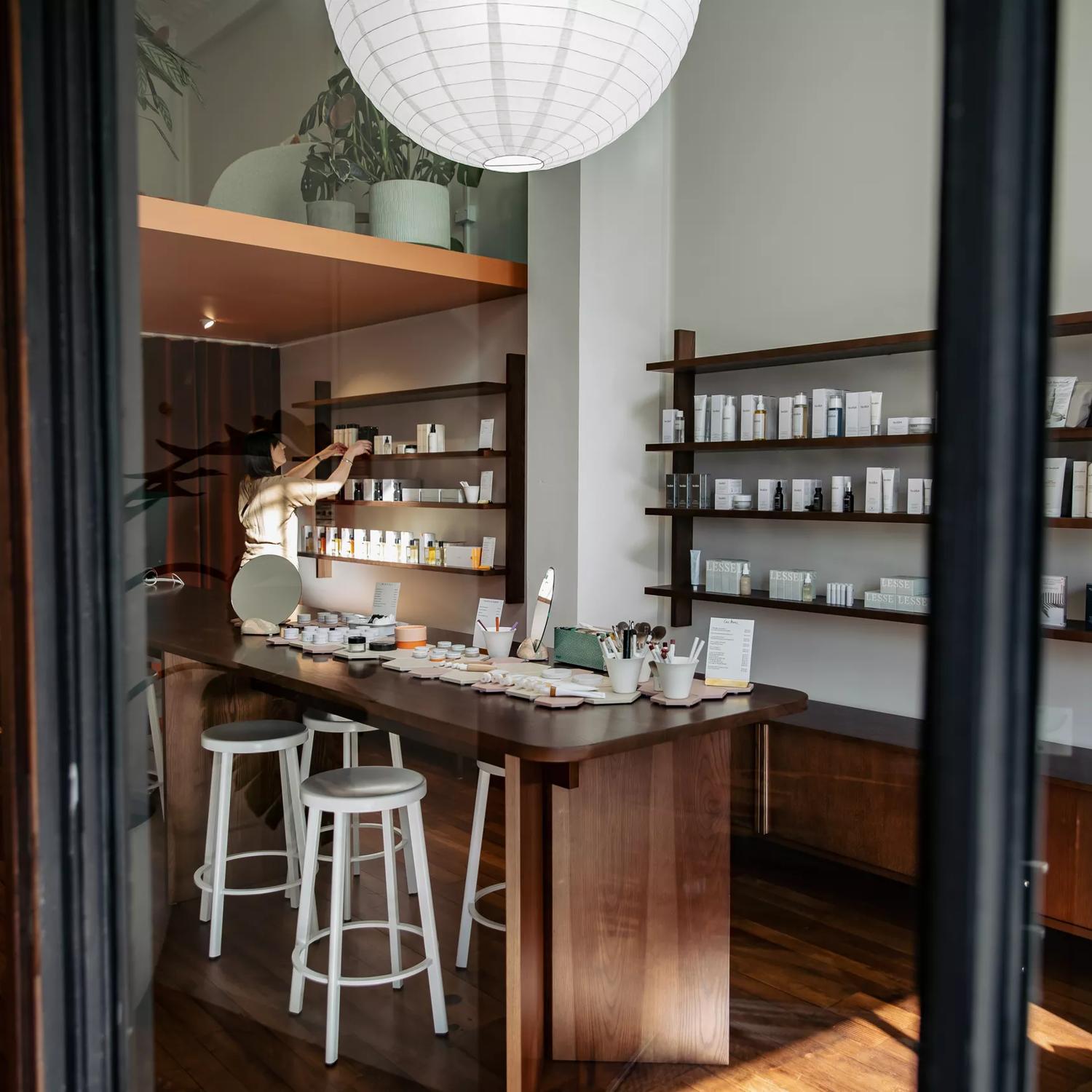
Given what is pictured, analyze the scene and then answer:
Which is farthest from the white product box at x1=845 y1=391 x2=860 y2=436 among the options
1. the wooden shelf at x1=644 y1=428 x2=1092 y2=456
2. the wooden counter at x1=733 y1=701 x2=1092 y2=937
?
the wooden counter at x1=733 y1=701 x2=1092 y2=937

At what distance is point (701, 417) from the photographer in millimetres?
2844

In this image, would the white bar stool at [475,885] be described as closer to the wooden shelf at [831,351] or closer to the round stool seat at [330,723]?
the round stool seat at [330,723]

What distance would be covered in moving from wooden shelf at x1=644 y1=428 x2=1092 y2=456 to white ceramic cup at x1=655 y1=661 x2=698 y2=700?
506 millimetres

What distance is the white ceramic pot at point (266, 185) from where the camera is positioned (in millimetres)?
1805

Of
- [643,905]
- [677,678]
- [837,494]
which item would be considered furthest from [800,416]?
[643,905]

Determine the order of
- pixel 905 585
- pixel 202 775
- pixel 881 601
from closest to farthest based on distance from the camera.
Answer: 1. pixel 905 585
2. pixel 881 601
3. pixel 202 775

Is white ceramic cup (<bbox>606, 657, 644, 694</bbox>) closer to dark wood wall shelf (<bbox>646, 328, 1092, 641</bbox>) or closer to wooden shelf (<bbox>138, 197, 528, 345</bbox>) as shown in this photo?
dark wood wall shelf (<bbox>646, 328, 1092, 641</bbox>)

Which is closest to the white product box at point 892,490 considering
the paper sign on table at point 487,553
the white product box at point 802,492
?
the white product box at point 802,492

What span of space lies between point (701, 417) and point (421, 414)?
3.23ft

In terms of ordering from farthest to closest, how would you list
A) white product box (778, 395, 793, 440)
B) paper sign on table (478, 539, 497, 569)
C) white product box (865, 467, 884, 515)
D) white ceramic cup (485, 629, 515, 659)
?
paper sign on table (478, 539, 497, 569)
white ceramic cup (485, 629, 515, 659)
white product box (778, 395, 793, 440)
white product box (865, 467, 884, 515)

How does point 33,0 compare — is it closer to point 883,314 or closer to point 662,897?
point 883,314

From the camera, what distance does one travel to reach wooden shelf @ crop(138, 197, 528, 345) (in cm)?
125

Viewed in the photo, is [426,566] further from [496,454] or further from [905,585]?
[905,585]

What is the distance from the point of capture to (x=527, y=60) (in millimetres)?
1512
